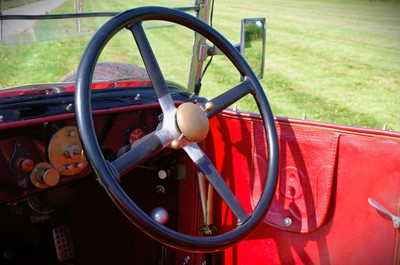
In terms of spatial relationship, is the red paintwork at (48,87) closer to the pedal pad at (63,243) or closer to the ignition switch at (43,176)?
the ignition switch at (43,176)

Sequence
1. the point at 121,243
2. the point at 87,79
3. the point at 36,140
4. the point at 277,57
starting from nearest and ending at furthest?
1. the point at 87,79
2. the point at 36,140
3. the point at 121,243
4. the point at 277,57

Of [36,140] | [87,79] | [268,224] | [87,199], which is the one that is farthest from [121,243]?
[87,79]

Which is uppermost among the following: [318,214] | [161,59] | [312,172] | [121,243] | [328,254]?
[161,59]

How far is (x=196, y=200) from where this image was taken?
214 cm

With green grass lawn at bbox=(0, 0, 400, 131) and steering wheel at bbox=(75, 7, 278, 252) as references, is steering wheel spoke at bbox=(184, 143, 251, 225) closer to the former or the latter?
steering wheel at bbox=(75, 7, 278, 252)

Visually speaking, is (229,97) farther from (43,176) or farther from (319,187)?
(43,176)

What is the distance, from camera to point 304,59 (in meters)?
8.83

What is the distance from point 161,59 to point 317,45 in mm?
8279

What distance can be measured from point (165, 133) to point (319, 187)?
635 millimetres

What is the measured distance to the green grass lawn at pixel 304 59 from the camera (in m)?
2.13

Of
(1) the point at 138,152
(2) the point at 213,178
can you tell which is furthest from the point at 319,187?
(1) the point at 138,152

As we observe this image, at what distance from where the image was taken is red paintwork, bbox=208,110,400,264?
5.59ft

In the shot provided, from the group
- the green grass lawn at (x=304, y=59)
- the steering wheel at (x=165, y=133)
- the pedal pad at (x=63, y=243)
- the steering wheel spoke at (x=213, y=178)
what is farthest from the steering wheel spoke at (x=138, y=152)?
the pedal pad at (x=63, y=243)

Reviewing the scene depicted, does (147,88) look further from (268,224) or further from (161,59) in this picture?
(268,224)
